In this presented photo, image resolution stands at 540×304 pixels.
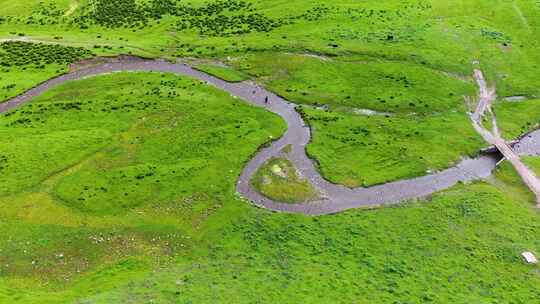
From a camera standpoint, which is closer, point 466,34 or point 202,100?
point 202,100

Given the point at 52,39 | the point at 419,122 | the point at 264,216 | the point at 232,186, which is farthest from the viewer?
the point at 52,39

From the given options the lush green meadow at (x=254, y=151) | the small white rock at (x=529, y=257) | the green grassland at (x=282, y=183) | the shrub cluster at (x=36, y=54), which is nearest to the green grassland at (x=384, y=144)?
the lush green meadow at (x=254, y=151)

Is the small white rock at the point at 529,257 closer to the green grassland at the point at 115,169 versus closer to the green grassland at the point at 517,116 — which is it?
the green grassland at the point at 517,116

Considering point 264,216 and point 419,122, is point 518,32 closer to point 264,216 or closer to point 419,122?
point 419,122

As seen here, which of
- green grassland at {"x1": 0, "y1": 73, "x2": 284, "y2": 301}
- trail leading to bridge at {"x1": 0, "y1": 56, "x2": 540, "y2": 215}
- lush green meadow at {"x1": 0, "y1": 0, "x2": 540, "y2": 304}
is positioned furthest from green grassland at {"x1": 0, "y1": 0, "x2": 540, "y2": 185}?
green grassland at {"x1": 0, "y1": 73, "x2": 284, "y2": 301}

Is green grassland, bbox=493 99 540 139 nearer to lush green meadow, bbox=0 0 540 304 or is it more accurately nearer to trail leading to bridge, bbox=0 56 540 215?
lush green meadow, bbox=0 0 540 304

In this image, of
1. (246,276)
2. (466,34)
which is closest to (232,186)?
(246,276)

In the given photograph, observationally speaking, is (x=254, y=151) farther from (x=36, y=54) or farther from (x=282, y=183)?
(x=36, y=54)
